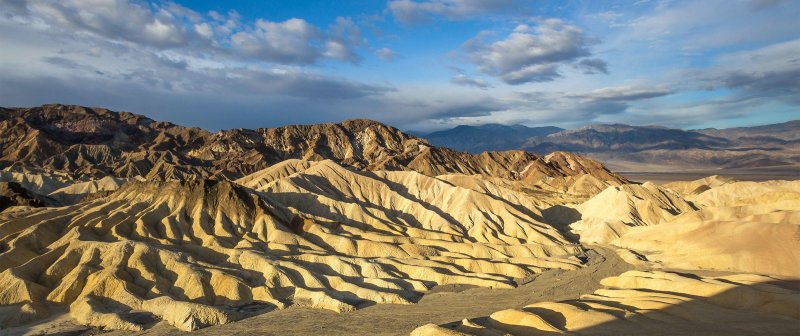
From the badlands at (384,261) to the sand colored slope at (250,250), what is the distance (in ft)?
0.82

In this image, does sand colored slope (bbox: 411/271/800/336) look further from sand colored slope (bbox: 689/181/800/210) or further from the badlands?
sand colored slope (bbox: 689/181/800/210)

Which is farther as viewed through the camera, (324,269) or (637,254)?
(637,254)

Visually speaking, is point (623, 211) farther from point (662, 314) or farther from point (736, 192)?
point (662, 314)

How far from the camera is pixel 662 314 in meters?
39.7

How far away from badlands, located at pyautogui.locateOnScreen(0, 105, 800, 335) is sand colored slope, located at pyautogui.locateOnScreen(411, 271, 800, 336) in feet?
0.53

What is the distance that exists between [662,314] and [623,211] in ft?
213

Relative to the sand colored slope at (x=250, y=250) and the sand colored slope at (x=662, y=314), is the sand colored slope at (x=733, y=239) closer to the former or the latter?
the sand colored slope at (x=250, y=250)

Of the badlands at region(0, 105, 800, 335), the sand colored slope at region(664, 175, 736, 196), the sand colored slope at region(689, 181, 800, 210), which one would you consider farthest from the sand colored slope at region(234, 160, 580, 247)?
the sand colored slope at region(664, 175, 736, 196)

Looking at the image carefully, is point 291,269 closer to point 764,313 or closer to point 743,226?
point 764,313

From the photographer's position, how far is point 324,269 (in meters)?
60.8

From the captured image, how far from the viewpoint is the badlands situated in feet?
Answer: 139

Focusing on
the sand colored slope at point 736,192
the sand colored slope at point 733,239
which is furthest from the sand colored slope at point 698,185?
the sand colored slope at point 733,239

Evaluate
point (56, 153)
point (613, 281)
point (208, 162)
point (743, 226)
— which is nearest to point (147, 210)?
point (613, 281)

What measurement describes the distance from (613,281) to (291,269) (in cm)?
3556
